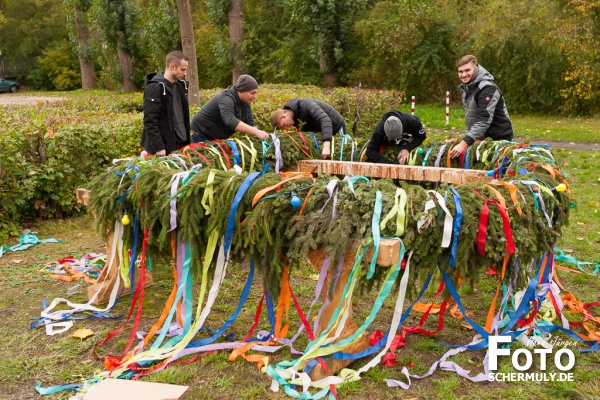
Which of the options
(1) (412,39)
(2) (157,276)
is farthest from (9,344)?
(1) (412,39)

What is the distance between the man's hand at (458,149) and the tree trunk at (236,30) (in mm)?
19045

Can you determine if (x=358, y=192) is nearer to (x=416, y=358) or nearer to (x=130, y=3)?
(x=416, y=358)

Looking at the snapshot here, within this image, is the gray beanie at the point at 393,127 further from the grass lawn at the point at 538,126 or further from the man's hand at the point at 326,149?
the grass lawn at the point at 538,126

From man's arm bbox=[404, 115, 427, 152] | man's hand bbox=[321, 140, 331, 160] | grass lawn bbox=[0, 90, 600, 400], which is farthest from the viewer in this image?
man's hand bbox=[321, 140, 331, 160]

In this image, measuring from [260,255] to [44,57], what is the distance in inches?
1596

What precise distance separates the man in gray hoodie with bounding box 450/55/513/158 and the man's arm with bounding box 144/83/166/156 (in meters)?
2.69

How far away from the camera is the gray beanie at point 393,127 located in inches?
218

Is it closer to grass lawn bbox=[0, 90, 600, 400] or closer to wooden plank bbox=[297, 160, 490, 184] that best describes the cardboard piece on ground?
grass lawn bbox=[0, 90, 600, 400]

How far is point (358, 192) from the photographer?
3.47 m

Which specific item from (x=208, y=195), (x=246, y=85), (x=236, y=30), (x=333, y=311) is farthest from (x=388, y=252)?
(x=236, y=30)

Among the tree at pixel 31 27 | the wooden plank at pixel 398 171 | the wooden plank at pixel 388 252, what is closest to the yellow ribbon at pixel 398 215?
the wooden plank at pixel 388 252

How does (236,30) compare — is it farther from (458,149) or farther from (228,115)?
(458,149)

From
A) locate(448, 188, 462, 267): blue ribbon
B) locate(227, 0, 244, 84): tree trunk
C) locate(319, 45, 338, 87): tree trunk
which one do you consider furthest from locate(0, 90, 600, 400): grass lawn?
Answer: locate(227, 0, 244, 84): tree trunk

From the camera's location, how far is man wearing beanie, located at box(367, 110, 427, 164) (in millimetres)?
5732
